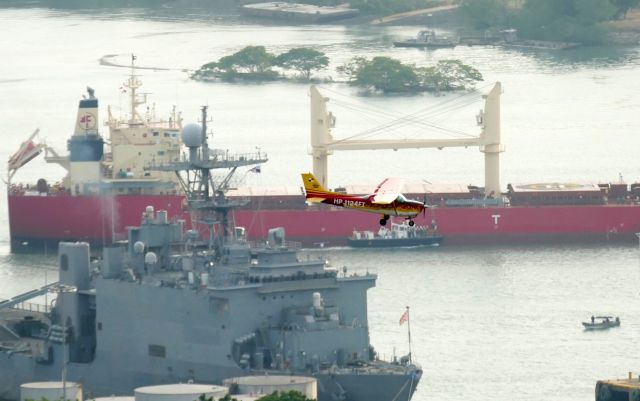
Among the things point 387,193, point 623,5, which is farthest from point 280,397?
point 623,5

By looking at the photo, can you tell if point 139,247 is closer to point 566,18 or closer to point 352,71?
point 352,71

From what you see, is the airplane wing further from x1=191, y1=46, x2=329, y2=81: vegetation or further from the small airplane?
x1=191, y1=46, x2=329, y2=81: vegetation

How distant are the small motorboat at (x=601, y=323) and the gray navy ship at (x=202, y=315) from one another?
1431 cm

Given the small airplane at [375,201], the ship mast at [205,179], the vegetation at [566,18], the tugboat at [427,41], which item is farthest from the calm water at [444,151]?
the small airplane at [375,201]

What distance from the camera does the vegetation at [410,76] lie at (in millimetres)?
152625

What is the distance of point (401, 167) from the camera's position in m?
121

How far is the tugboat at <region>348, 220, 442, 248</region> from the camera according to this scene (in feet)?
329

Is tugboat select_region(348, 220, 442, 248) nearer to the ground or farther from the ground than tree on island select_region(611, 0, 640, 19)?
nearer to the ground

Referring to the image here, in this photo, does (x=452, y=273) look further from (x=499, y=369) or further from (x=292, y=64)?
(x=292, y=64)

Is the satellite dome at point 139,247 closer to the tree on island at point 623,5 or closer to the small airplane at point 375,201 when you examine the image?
the small airplane at point 375,201

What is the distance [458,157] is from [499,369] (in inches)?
2125

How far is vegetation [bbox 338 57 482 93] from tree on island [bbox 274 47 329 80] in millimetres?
3398

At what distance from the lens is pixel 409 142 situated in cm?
10919

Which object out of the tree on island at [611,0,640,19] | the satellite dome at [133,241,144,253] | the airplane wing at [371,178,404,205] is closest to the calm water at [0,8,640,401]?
the airplane wing at [371,178,404,205]
